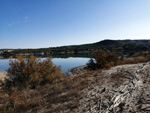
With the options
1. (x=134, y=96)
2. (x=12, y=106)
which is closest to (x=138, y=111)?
(x=134, y=96)

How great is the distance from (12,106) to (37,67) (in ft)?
12.0

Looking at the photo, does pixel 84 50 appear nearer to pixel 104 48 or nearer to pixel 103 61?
pixel 104 48

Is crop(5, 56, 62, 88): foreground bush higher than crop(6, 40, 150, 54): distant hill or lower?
lower

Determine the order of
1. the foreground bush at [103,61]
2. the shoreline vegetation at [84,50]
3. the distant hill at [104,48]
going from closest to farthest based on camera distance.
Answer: the foreground bush at [103,61], the shoreline vegetation at [84,50], the distant hill at [104,48]

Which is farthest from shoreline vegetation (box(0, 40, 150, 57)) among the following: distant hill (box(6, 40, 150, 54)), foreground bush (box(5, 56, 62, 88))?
foreground bush (box(5, 56, 62, 88))

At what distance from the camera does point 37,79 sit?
7449mm

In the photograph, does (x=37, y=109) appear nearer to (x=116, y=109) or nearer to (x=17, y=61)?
(x=116, y=109)

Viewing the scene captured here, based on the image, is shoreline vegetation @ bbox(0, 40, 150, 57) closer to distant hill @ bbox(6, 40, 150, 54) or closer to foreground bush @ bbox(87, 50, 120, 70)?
distant hill @ bbox(6, 40, 150, 54)

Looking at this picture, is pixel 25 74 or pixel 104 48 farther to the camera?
pixel 104 48

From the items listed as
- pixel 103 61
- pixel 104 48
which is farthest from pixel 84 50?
pixel 103 61

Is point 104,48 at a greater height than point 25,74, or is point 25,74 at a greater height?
point 104,48

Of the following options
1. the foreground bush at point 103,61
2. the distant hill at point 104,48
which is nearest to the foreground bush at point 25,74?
the foreground bush at point 103,61

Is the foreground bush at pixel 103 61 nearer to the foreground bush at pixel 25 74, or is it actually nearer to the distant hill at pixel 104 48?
the foreground bush at pixel 25 74

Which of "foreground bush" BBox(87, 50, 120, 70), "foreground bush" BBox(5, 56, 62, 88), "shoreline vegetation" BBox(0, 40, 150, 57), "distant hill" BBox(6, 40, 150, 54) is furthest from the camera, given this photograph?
"distant hill" BBox(6, 40, 150, 54)
